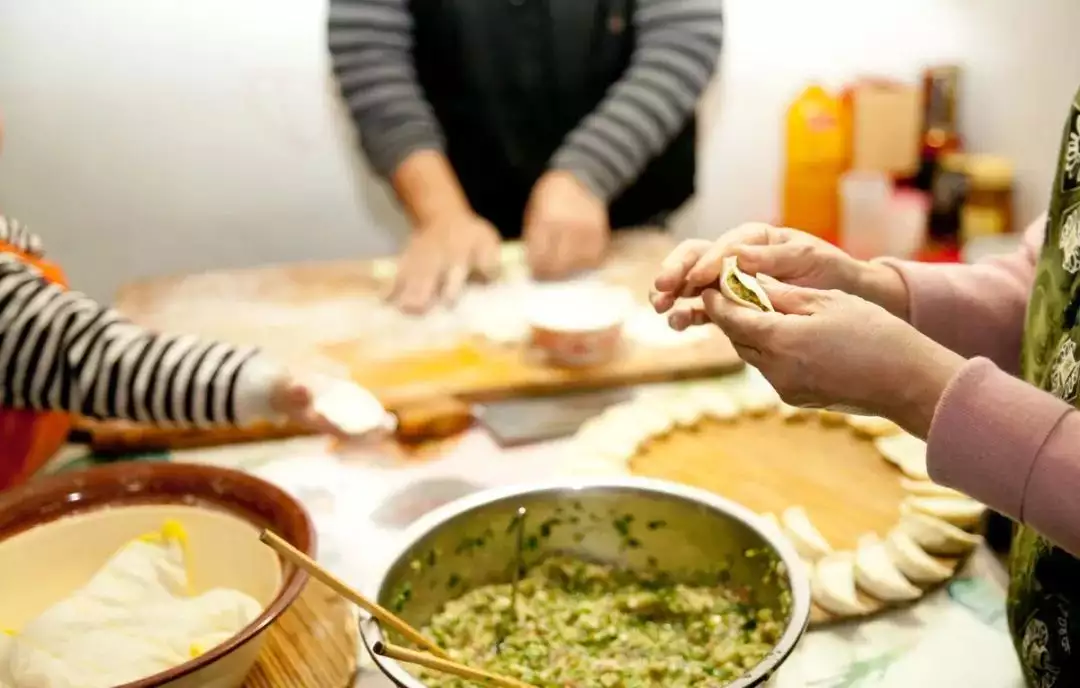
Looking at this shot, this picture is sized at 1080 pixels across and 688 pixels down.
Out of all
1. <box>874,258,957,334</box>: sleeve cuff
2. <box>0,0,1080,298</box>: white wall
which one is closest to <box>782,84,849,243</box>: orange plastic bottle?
<box>0,0,1080,298</box>: white wall

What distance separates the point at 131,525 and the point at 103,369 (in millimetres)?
239

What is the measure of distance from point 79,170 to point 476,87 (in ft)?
2.30

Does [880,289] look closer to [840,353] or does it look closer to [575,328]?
[840,353]

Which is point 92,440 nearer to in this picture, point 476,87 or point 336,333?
point 336,333

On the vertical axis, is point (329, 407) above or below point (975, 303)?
below

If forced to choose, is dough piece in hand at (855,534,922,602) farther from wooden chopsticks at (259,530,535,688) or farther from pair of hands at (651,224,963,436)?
wooden chopsticks at (259,530,535,688)

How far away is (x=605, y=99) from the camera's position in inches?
68.6

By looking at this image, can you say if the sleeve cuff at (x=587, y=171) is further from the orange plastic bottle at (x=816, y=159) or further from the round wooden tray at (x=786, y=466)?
the round wooden tray at (x=786, y=466)

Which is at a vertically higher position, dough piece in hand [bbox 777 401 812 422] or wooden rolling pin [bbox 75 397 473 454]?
dough piece in hand [bbox 777 401 812 422]

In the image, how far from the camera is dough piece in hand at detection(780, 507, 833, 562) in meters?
0.82

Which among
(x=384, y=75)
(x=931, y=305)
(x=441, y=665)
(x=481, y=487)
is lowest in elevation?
(x=481, y=487)

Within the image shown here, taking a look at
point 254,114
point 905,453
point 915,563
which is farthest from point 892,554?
point 254,114

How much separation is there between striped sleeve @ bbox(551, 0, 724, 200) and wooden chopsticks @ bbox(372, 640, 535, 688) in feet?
3.74

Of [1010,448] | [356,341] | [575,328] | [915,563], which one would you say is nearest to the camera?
[1010,448]
